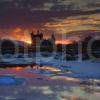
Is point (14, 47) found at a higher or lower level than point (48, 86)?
higher

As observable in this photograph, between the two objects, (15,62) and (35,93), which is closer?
(35,93)

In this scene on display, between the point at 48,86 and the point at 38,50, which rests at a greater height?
the point at 38,50

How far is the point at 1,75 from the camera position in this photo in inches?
404

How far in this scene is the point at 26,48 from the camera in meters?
11.3

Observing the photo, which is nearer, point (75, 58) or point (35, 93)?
point (35, 93)

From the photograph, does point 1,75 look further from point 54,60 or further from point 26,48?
point 54,60

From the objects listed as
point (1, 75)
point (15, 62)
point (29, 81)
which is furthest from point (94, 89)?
point (15, 62)

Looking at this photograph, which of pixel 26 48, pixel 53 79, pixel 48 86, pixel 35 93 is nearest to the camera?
pixel 35 93

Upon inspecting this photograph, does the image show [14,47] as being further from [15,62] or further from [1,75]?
[1,75]

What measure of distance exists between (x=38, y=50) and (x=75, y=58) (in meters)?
1.07

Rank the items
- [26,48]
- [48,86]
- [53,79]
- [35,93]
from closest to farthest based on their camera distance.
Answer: [35,93], [48,86], [53,79], [26,48]

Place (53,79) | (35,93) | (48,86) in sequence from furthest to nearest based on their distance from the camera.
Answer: (53,79) < (48,86) < (35,93)

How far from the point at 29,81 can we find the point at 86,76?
62.8 inches

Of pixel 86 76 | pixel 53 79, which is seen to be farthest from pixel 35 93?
pixel 86 76
